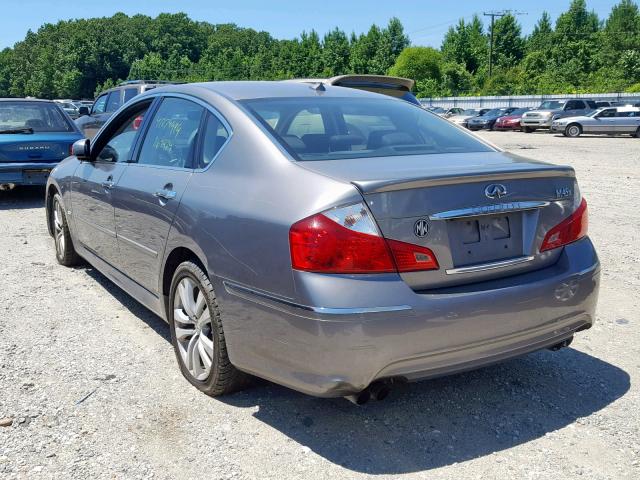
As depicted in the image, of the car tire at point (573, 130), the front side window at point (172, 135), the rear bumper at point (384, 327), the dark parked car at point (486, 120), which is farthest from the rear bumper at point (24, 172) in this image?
the dark parked car at point (486, 120)

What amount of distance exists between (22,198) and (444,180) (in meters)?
10.3

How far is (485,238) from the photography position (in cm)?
314

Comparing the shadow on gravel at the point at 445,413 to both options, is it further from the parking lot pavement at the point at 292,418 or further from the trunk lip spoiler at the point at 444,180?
the trunk lip spoiler at the point at 444,180

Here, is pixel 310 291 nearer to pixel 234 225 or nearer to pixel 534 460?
pixel 234 225

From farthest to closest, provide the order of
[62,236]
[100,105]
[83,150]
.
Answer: [100,105]
[62,236]
[83,150]

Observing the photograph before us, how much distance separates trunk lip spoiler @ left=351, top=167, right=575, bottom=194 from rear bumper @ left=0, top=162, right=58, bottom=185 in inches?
335

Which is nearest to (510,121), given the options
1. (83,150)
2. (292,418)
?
(83,150)

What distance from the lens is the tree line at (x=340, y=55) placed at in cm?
7112

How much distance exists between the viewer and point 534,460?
10.0 feet

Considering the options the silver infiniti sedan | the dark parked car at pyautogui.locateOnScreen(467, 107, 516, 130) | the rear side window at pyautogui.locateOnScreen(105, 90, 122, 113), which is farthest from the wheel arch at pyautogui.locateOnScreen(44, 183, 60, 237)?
the dark parked car at pyautogui.locateOnScreen(467, 107, 516, 130)

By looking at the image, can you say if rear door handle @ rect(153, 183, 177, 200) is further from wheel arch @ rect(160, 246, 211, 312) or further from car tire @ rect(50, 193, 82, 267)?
car tire @ rect(50, 193, 82, 267)

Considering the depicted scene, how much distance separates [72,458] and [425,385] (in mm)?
1907

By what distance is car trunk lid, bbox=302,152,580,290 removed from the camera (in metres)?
2.93

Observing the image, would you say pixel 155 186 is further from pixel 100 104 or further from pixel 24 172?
pixel 100 104
